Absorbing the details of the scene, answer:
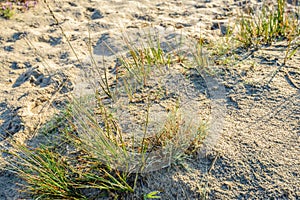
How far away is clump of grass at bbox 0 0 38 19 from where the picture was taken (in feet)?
13.2

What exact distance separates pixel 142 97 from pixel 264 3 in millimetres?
2093

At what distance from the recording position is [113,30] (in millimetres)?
3645

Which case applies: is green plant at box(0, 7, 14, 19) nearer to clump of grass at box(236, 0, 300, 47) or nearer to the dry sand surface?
the dry sand surface

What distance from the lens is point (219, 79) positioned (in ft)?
8.93

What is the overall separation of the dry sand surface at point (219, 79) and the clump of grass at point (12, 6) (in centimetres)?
10

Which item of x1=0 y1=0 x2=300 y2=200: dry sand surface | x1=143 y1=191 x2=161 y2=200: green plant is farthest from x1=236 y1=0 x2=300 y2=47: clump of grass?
x1=143 y1=191 x2=161 y2=200: green plant

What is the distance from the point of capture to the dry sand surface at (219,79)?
6.61 feet

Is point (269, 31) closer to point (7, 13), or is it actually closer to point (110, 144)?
point (110, 144)

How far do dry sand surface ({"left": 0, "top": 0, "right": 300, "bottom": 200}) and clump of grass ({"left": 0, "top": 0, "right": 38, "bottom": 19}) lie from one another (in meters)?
0.10

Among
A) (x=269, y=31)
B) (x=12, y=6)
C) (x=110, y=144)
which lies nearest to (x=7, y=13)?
(x=12, y=6)

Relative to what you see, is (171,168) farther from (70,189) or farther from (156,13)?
(156,13)

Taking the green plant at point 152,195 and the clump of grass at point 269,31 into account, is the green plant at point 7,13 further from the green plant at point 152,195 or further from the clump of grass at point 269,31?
the green plant at point 152,195

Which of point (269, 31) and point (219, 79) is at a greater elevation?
point (269, 31)

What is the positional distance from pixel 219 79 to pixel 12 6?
305 centimetres
